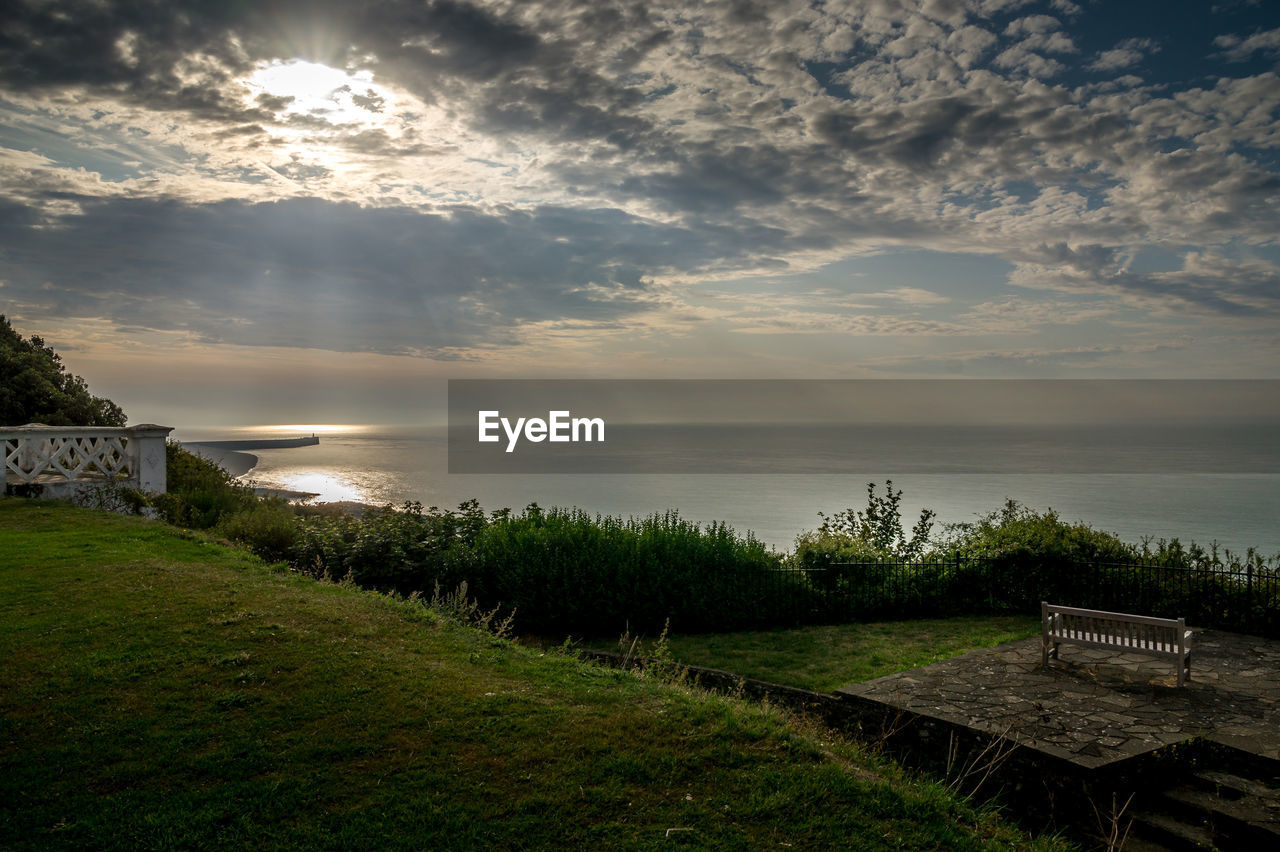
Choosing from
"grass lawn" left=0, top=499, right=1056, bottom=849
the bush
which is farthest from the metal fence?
the bush

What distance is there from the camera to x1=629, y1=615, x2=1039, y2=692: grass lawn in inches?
415

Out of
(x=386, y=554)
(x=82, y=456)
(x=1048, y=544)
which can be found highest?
(x=82, y=456)

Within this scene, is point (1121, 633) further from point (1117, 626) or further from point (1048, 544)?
point (1048, 544)

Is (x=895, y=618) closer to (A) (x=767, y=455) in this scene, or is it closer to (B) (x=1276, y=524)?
(B) (x=1276, y=524)

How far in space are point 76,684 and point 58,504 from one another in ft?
40.5

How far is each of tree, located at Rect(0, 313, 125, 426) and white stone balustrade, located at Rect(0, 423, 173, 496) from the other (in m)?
8.19

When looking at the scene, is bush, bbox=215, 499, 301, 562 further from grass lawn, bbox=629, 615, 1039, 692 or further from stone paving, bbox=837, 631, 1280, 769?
stone paving, bbox=837, 631, 1280, 769

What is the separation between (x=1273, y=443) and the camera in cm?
14525

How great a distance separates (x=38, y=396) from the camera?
24.2 meters

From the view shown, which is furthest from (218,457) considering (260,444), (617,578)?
(260,444)

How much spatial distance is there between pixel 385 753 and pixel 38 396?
2651 centimetres

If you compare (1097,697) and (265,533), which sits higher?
(265,533)

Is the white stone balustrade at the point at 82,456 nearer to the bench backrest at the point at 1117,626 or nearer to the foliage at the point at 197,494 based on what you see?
the foliage at the point at 197,494

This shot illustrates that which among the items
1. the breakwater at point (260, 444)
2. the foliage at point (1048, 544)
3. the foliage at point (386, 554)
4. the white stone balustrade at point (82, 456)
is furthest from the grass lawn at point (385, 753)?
the breakwater at point (260, 444)
